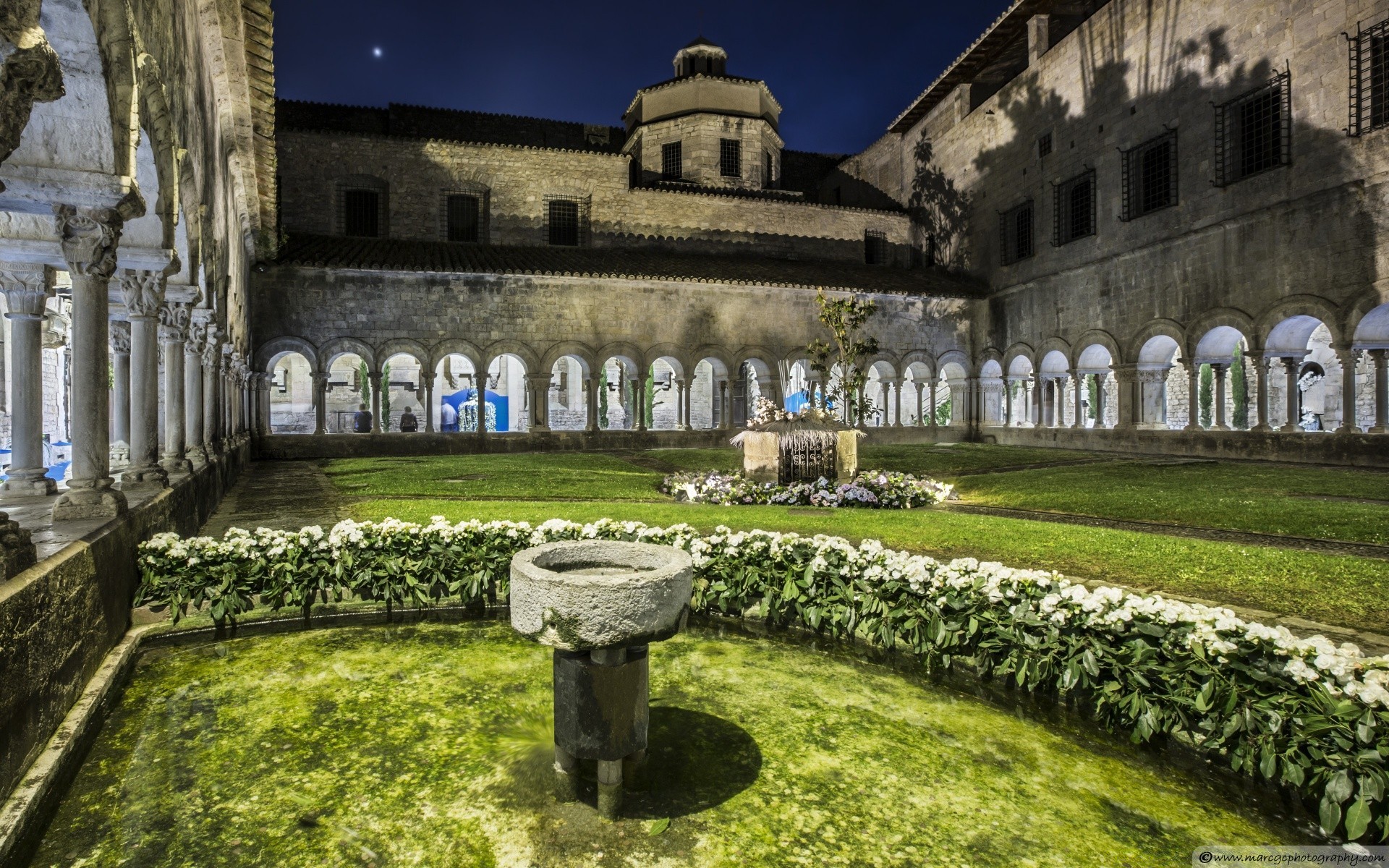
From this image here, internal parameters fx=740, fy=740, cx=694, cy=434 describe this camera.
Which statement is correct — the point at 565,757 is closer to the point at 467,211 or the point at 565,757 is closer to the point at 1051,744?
the point at 1051,744

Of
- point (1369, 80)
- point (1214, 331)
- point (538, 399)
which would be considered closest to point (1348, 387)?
point (1214, 331)

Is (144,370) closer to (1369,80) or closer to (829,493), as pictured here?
(829,493)

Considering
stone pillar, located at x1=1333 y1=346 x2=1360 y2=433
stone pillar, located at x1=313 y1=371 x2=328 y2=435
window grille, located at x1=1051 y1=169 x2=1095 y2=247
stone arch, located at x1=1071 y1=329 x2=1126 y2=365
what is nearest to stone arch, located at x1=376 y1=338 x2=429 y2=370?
stone pillar, located at x1=313 y1=371 x2=328 y2=435

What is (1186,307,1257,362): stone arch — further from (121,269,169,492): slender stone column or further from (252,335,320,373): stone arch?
(252,335,320,373): stone arch

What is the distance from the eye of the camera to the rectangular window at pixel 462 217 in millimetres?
22375

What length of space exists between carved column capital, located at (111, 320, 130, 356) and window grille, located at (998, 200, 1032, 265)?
21.0 metres

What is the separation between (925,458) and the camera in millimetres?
14547

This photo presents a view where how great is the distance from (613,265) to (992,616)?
18372mm

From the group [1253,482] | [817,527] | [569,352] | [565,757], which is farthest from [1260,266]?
[565,757]

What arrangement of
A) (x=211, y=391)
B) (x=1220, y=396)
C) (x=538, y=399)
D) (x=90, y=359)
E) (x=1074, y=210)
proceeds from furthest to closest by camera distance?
(x=1074, y=210), (x=538, y=399), (x=1220, y=396), (x=211, y=391), (x=90, y=359)

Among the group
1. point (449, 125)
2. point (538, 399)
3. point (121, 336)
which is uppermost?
point (449, 125)

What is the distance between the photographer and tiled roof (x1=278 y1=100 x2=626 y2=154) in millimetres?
22672

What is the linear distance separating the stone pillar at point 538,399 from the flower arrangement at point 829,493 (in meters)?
10.3

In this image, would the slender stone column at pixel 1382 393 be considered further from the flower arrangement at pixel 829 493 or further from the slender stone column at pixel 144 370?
the slender stone column at pixel 144 370
